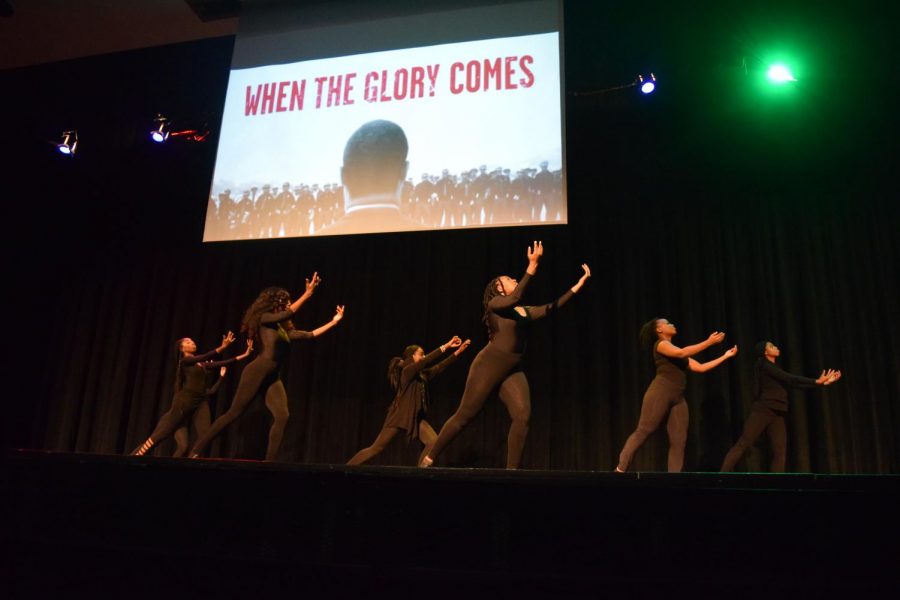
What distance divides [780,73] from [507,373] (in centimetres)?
464

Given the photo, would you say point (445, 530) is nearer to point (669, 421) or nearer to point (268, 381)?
point (669, 421)

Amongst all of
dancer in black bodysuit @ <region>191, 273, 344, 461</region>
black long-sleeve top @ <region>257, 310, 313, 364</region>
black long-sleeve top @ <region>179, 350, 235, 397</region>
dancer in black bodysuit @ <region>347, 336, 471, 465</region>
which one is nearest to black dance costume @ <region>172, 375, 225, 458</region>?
black long-sleeve top @ <region>179, 350, 235, 397</region>

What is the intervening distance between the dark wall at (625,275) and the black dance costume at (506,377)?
259 centimetres

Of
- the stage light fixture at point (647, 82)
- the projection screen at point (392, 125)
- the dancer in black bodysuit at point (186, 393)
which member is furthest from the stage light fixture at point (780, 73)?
the dancer in black bodysuit at point (186, 393)

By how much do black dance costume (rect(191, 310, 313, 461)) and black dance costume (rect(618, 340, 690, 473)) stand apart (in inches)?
109

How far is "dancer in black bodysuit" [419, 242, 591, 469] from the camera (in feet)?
15.0

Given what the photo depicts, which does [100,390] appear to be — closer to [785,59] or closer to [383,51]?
[383,51]

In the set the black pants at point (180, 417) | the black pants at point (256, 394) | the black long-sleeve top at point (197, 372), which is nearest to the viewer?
the black pants at point (256, 394)

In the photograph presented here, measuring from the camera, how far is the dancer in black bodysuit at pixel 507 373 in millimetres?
4582

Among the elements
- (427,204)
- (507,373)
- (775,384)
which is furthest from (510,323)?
(775,384)

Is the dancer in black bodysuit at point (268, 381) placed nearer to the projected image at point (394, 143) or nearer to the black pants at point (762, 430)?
the projected image at point (394, 143)

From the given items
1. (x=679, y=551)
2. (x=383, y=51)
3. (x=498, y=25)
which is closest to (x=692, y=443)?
(x=679, y=551)

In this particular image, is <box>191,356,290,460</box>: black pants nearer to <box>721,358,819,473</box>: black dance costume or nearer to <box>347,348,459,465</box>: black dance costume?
<box>347,348,459,465</box>: black dance costume

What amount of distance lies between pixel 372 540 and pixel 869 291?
574 cm
